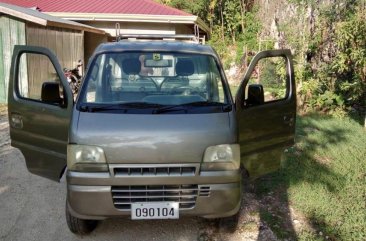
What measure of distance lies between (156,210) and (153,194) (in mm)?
142

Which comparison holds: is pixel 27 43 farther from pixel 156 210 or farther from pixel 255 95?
pixel 156 210

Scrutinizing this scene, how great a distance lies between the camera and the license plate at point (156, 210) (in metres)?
3.53

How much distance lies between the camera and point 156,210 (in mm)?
3541

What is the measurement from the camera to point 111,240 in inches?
158

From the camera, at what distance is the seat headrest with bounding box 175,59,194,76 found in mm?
4309

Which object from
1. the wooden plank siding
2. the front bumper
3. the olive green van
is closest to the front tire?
the olive green van

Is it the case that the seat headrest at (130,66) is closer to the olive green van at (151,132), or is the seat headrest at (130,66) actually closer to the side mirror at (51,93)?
the olive green van at (151,132)

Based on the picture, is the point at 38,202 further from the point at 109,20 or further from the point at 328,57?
the point at 109,20

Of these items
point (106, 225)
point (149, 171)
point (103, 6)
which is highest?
point (103, 6)

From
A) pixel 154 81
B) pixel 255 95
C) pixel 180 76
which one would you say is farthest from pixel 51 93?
pixel 255 95

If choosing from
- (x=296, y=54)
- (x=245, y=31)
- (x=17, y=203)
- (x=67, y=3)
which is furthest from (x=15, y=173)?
(x=245, y=31)

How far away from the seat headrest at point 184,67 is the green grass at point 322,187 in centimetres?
181

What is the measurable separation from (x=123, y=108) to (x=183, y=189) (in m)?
0.90

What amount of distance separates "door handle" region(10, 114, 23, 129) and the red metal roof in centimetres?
1338
